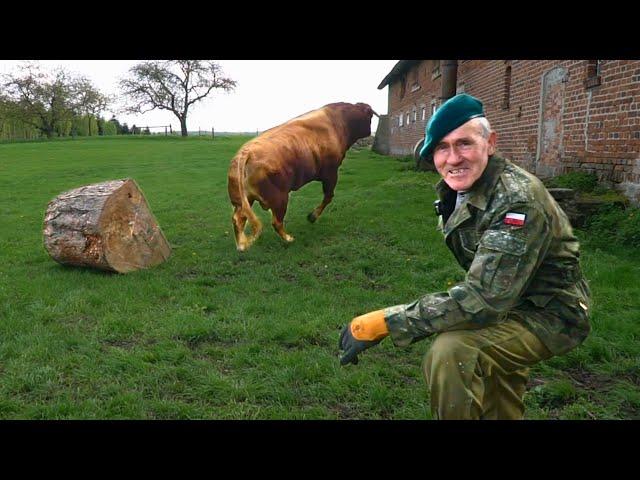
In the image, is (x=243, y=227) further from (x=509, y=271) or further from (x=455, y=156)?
(x=509, y=271)

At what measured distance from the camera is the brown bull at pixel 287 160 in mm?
6750

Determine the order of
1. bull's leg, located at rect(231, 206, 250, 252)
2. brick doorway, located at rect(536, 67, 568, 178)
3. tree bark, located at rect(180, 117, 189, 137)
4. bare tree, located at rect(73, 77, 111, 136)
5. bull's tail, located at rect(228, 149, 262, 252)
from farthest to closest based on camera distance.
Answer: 1. tree bark, located at rect(180, 117, 189, 137)
2. bare tree, located at rect(73, 77, 111, 136)
3. brick doorway, located at rect(536, 67, 568, 178)
4. bull's leg, located at rect(231, 206, 250, 252)
5. bull's tail, located at rect(228, 149, 262, 252)

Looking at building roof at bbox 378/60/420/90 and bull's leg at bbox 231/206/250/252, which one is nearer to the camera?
bull's leg at bbox 231/206/250/252

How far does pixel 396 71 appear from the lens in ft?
84.8

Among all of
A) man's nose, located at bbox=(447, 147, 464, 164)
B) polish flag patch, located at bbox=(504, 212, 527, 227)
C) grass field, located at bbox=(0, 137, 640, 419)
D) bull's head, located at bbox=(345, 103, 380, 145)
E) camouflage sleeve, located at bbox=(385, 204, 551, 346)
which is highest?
bull's head, located at bbox=(345, 103, 380, 145)

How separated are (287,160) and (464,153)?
5094 millimetres

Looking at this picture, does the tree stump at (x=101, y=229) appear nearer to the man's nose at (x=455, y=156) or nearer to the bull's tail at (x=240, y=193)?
the bull's tail at (x=240, y=193)

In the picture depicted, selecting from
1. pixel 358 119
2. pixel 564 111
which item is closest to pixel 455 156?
pixel 358 119

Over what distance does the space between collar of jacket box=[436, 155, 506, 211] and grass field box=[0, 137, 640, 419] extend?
150 cm

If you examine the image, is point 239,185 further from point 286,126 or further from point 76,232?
point 76,232

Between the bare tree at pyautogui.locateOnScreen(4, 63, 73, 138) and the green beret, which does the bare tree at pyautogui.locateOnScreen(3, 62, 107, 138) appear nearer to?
the bare tree at pyautogui.locateOnScreen(4, 63, 73, 138)

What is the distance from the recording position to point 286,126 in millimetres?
7598

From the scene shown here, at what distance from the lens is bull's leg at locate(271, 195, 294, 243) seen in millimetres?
7104

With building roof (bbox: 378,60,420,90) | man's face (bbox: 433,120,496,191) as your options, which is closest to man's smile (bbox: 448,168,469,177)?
man's face (bbox: 433,120,496,191)
